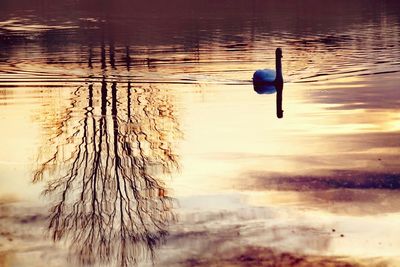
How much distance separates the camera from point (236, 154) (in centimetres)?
2939

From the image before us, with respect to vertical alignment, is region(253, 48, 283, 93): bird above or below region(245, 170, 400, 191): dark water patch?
above

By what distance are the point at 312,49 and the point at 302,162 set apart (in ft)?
104

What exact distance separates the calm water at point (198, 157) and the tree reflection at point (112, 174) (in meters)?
0.06

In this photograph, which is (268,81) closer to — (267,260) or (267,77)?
(267,77)

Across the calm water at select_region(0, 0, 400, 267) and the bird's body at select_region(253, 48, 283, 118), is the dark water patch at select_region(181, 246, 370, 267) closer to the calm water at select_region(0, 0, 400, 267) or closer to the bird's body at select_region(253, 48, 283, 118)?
the calm water at select_region(0, 0, 400, 267)

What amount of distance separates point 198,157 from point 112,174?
260 cm

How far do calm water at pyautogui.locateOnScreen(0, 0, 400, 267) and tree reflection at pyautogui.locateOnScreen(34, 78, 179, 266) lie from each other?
56 millimetres

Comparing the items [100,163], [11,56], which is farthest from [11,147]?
[11,56]

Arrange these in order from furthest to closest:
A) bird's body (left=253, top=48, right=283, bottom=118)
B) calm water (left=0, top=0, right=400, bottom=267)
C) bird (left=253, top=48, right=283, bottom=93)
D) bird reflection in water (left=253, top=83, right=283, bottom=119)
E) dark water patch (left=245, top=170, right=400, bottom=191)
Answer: bird (left=253, top=48, right=283, bottom=93) → bird's body (left=253, top=48, right=283, bottom=118) → bird reflection in water (left=253, top=83, right=283, bottom=119) → dark water patch (left=245, top=170, right=400, bottom=191) → calm water (left=0, top=0, right=400, bottom=267)

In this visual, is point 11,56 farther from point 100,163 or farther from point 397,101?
point 100,163

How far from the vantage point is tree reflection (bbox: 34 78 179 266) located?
71.6 ft

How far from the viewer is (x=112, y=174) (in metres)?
27.8

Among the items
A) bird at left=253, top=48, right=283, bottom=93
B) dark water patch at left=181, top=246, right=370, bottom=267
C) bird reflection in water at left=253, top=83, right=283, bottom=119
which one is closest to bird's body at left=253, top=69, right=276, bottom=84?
bird at left=253, top=48, right=283, bottom=93

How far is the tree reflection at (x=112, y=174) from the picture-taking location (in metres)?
21.8
